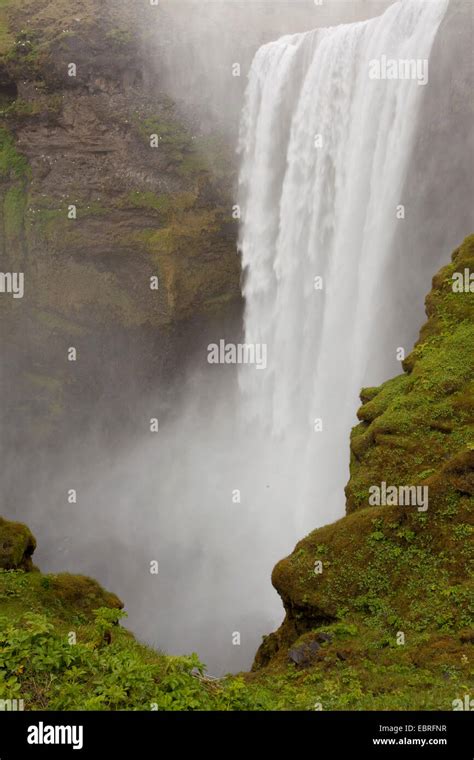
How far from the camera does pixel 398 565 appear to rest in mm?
10438

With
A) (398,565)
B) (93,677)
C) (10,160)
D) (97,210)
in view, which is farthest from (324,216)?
(93,677)

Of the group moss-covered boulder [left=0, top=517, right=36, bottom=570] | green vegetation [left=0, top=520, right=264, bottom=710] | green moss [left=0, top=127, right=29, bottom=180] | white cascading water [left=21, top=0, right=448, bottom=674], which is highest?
green moss [left=0, top=127, right=29, bottom=180]

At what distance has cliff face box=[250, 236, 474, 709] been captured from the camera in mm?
8922

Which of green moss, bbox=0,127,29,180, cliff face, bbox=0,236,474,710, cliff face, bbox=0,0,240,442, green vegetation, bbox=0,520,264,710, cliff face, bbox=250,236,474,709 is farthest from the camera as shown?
green moss, bbox=0,127,29,180

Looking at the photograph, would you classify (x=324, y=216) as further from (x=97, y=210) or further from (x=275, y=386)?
(x=97, y=210)

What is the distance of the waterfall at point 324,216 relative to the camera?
1997 cm

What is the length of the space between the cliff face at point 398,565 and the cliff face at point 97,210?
18.3 meters

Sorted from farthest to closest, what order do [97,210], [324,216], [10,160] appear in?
[10,160], [97,210], [324,216]

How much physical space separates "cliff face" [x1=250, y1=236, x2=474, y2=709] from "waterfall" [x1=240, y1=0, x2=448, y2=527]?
7090 millimetres

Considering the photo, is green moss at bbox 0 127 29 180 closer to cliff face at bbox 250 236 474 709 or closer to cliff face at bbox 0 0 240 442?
cliff face at bbox 0 0 240 442

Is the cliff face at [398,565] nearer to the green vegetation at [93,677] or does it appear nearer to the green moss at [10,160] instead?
the green vegetation at [93,677]

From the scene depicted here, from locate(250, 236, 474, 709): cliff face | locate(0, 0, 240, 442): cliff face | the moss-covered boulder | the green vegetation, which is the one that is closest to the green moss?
locate(0, 0, 240, 442): cliff face

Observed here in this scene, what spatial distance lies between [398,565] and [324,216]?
52.8 feet

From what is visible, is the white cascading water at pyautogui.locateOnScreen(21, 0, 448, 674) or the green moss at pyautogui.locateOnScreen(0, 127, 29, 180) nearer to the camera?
the white cascading water at pyautogui.locateOnScreen(21, 0, 448, 674)
